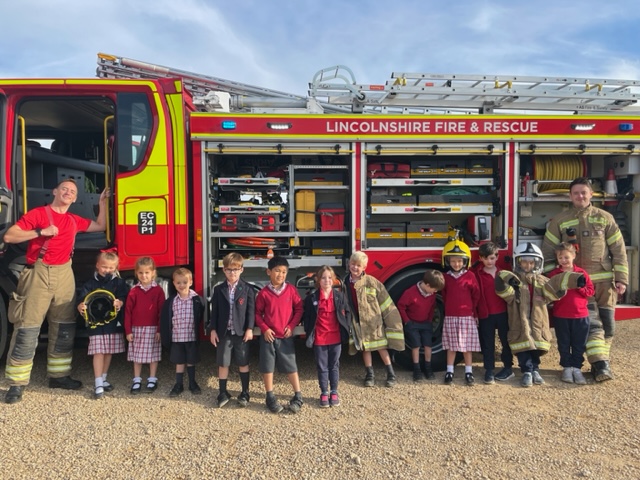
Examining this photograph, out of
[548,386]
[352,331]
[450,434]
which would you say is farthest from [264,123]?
[548,386]

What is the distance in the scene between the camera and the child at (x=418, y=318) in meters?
4.23

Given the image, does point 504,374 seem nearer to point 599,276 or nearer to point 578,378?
point 578,378

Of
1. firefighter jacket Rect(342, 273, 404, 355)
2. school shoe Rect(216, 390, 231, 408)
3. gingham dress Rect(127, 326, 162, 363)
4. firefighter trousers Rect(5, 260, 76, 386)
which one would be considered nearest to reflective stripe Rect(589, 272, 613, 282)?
firefighter jacket Rect(342, 273, 404, 355)

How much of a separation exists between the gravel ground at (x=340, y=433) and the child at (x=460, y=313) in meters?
0.29

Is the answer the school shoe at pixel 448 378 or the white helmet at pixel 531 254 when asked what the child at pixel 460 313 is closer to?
the school shoe at pixel 448 378

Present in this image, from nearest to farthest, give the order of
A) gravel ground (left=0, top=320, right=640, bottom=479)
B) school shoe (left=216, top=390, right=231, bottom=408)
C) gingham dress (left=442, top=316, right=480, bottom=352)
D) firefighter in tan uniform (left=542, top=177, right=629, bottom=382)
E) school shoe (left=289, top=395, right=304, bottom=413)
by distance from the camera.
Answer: gravel ground (left=0, top=320, right=640, bottom=479) → school shoe (left=289, top=395, right=304, bottom=413) → school shoe (left=216, top=390, right=231, bottom=408) → gingham dress (left=442, top=316, right=480, bottom=352) → firefighter in tan uniform (left=542, top=177, right=629, bottom=382)

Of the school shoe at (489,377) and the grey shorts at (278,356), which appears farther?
the school shoe at (489,377)

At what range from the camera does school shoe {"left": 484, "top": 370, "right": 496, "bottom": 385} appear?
4.12 meters

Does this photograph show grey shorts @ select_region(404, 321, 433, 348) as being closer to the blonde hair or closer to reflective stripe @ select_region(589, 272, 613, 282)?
the blonde hair

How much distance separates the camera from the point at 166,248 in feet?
13.5

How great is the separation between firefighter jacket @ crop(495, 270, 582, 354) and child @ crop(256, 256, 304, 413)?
1886 mm

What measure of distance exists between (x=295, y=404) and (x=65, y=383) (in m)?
2.06

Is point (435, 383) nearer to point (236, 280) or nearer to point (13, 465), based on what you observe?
point (236, 280)

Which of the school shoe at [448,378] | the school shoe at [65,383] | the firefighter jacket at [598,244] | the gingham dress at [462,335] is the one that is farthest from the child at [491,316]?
the school shoe at [65,383]
